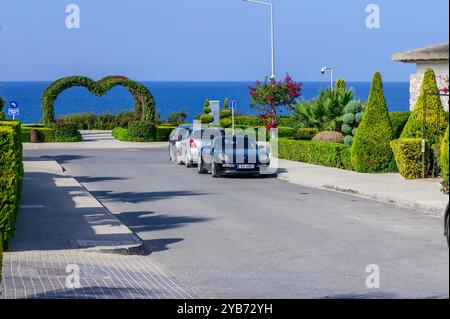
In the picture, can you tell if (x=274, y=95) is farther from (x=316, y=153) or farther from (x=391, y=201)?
(x=391, y=201)

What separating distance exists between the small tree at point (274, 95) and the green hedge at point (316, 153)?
7799mm

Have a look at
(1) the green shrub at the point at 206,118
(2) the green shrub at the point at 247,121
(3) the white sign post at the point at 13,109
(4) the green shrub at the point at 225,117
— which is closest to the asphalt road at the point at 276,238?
(3) the white sign post at the point at 13,109

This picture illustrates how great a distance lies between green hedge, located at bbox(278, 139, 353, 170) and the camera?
32.3 m

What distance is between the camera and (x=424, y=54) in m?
32.1

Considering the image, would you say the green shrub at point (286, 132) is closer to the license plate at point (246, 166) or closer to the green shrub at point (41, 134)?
the license plate at point (246, 166)

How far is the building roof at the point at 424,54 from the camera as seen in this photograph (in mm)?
31359

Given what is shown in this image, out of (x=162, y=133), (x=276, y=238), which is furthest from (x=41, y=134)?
(x=276, y=238)

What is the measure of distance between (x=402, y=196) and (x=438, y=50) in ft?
32.5

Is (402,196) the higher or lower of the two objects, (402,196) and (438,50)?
the lower

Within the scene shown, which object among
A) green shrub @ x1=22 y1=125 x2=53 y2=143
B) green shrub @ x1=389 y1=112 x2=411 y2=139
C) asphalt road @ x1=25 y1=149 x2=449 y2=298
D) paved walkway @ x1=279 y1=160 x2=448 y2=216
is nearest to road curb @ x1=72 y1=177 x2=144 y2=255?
asphalt road @ x1=25 y1=149 x2=449 y2=298

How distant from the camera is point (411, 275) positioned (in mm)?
12859
